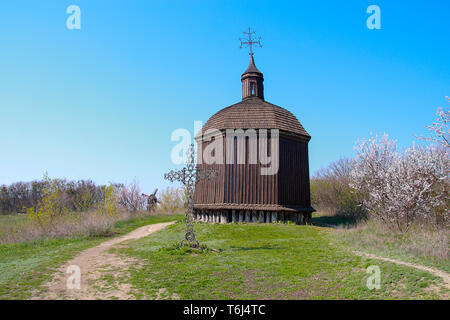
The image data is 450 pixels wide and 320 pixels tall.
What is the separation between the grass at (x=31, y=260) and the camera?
7.09 meters

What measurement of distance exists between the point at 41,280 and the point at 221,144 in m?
12.4

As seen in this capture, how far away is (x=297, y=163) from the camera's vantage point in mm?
19109

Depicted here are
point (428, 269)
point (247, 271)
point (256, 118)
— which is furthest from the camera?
point (256, 118)

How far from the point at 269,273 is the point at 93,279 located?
14.4 ft

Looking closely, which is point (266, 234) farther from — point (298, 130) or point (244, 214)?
point (298, 130)

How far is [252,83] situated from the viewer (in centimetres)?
2211

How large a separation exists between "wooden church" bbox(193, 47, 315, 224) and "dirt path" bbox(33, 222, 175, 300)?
8.40 m

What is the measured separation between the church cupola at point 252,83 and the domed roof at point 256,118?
1.72 m

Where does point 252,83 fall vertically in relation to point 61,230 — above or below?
above

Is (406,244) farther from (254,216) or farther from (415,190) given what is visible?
(254,216)

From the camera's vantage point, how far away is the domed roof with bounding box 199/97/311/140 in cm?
1842

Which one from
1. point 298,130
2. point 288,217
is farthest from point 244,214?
→ point 298,130

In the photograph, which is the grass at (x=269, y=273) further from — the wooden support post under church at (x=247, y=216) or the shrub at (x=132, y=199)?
the shrub at (x=132, y=199)

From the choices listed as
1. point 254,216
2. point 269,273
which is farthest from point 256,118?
point 269,273
